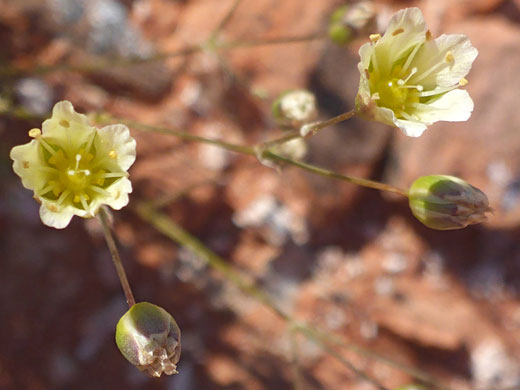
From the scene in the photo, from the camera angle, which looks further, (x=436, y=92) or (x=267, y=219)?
(x=267, y=219)

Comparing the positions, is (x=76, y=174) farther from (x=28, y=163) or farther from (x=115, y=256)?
(x=115, y=256)

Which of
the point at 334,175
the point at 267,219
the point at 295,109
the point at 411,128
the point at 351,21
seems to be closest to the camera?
the point at 411,128

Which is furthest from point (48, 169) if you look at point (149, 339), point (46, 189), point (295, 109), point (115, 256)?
point (295, 109)

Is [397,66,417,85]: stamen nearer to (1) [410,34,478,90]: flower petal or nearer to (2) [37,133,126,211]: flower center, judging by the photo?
(1) [410,34,478,90]: flower petal

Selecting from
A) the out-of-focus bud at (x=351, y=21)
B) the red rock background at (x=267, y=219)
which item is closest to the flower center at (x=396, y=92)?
the out-of-focus bud at (x=351, y=21)

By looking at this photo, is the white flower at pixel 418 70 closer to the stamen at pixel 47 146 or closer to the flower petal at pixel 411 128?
the flower petal at pixel 411 128

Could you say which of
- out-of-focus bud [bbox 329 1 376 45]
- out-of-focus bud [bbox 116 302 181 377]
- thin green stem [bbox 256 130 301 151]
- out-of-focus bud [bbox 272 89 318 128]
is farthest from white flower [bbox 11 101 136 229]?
out-of-focus bud [bbox 329 1 376 45]

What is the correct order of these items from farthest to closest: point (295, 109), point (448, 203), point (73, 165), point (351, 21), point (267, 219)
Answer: point (267, 219) < point (351, 21) < point (295, 109) < point (73, 165) < point (448, 203)

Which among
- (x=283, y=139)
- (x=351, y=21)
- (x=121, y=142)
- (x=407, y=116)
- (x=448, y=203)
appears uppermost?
(x=351, y=21)

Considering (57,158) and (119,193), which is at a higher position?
(119,193)
